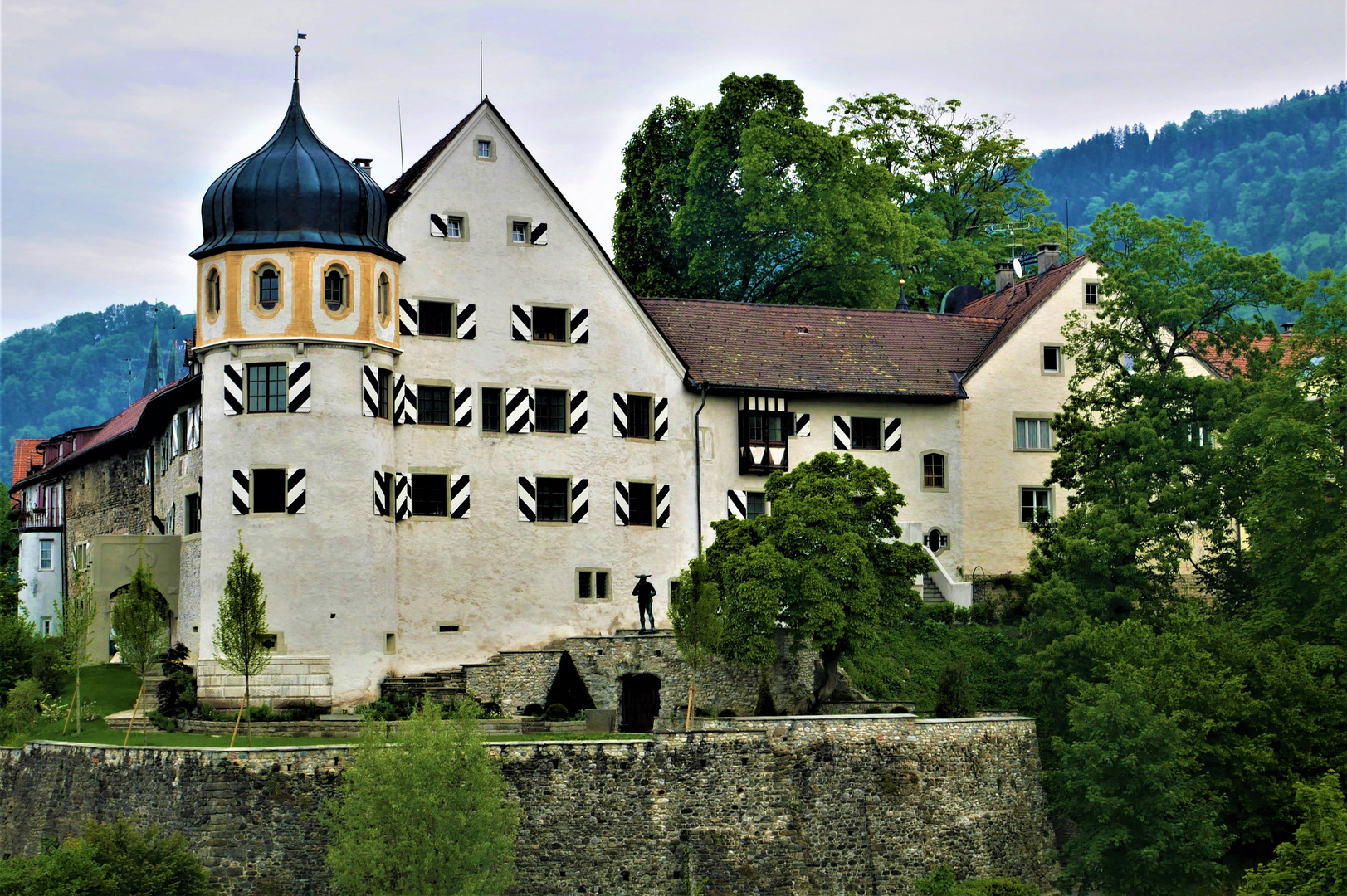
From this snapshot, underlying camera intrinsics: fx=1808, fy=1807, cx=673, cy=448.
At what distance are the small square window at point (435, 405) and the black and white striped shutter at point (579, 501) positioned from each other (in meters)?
3.99

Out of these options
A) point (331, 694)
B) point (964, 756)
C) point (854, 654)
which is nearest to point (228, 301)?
point (331, 694)

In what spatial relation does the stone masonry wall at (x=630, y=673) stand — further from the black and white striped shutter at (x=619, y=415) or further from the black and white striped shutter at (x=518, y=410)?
the black and white striped shutter at (x=619, y=415)

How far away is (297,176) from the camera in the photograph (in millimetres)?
46812

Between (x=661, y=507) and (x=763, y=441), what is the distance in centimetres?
378

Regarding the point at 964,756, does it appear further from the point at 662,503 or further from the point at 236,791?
the point at 236,791

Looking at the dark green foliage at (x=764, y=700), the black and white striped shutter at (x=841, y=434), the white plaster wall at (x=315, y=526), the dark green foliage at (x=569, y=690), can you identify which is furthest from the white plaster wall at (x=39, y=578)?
the dark green foliage at (x=764, y=700)

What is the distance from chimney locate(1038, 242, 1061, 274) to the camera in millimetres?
61938

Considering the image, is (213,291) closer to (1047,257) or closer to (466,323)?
(466,323)

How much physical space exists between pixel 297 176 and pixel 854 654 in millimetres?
18976

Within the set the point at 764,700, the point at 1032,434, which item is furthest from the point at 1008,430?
the point at 764,700

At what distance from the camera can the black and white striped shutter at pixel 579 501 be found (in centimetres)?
5075

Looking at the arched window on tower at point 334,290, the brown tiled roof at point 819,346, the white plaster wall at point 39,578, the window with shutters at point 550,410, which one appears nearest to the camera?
the arched window on tower at point 334,290

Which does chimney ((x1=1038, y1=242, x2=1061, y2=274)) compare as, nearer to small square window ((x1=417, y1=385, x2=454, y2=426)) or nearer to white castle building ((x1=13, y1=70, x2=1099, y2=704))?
white castle building ((x1=13, y1=70, x2=1099, y2=704))

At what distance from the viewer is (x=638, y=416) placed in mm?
52219
